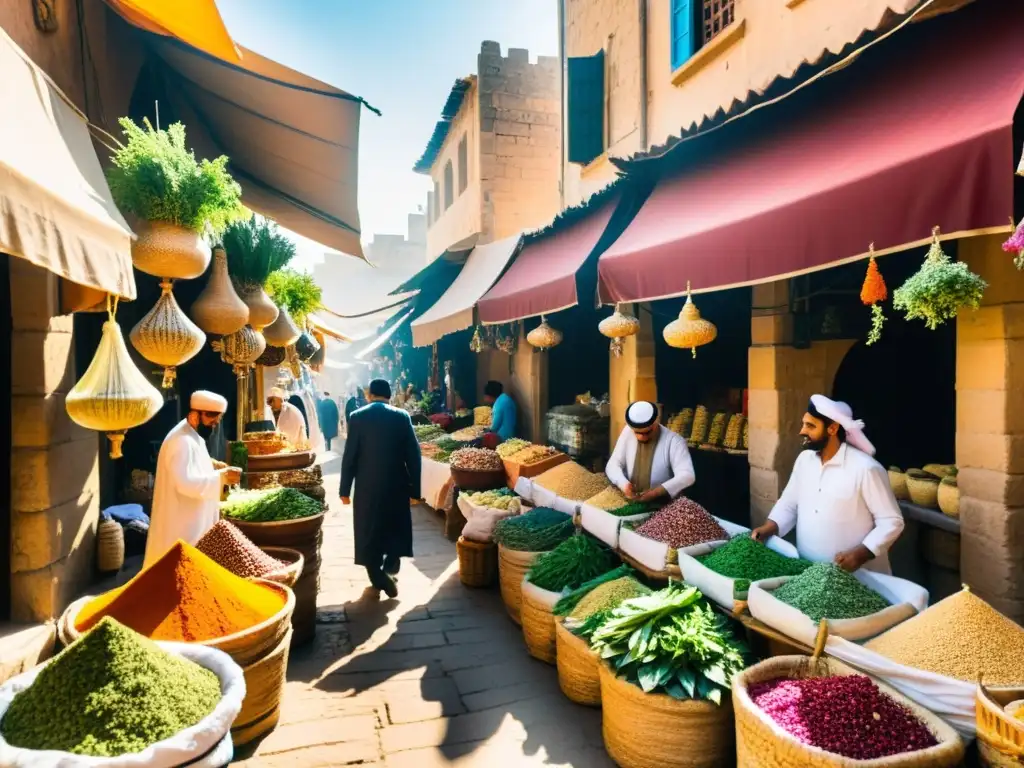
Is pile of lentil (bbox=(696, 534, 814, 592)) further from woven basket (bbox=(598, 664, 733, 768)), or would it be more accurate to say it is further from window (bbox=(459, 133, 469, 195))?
window (bbox=(459, 133, 469, 195))

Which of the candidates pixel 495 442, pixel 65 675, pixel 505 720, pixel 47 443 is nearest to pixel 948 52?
pixel 505 720

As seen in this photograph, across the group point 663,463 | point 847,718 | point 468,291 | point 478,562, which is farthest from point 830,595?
point 468,291

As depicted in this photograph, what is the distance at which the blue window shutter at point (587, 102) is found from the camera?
9.48m

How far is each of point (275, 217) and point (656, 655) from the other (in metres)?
6.76

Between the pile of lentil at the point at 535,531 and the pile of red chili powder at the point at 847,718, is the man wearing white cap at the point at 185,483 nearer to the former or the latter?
the pile of lentil at the point at 535,531

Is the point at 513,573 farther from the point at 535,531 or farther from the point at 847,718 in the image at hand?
the point at 847,718

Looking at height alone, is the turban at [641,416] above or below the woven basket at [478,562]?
above

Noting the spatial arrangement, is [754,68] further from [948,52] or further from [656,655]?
[656,655]

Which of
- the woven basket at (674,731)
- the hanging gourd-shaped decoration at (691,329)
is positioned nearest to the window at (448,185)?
the hanging gourd-shaped decoration at (691,329)

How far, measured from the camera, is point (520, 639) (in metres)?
4.81

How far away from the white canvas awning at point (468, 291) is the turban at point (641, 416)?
145 inches

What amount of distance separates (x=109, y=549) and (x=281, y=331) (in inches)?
116

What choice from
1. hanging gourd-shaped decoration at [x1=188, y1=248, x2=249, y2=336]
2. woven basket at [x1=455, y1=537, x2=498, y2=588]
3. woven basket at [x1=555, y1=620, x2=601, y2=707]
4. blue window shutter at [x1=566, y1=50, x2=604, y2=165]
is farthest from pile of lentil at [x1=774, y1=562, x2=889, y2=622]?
blue window shutter at [x1=566, y1=50, x2=604, y2=165]

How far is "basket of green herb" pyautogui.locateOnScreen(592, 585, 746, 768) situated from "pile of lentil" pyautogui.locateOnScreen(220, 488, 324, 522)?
2463 mm
